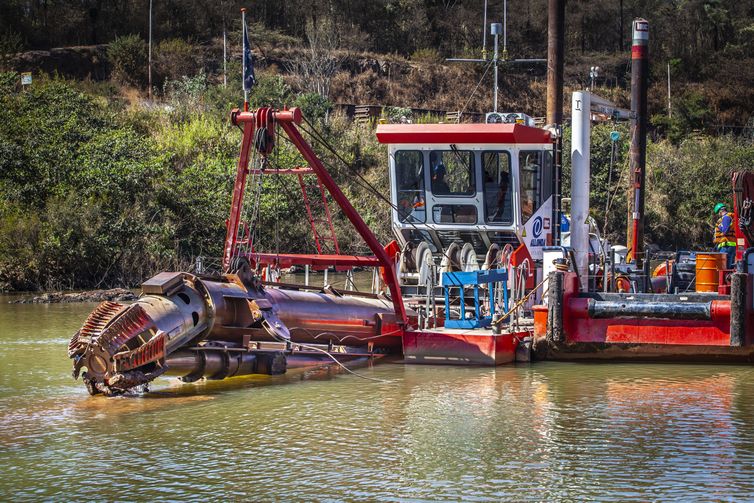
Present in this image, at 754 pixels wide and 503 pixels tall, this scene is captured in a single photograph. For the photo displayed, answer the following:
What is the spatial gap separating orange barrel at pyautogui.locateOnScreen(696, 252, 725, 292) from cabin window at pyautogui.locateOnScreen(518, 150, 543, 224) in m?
2.90

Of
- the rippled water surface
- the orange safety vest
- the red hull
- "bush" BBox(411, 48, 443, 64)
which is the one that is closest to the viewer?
the rippled water surface

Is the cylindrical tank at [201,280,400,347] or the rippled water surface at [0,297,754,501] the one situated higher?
the cylindrical tank at [201,280,400,347]

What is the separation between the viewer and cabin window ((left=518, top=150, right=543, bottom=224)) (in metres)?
19.2

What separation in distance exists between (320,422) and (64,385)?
4.34 meters

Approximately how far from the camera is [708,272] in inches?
727

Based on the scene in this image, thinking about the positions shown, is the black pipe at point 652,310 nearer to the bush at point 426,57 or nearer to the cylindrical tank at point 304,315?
the cylindrical tank at point 304,315

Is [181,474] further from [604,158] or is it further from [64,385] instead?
[604,158]

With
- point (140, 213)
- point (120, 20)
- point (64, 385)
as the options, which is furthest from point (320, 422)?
point (120, 20)

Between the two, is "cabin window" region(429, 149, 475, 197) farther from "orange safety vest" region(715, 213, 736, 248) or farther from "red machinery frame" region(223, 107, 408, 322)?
"orange safety vest" region(715, 213, 736, 248)

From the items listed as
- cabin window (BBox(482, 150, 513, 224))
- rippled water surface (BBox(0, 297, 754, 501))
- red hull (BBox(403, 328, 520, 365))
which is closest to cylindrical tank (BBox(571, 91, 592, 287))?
cabin window (BBox(482, 150, 513, 224))

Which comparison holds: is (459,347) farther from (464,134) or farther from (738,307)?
(738,307)

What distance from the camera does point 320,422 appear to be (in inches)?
524

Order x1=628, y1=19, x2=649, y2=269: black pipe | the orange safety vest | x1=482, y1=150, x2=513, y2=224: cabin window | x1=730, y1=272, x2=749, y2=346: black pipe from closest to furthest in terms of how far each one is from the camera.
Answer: x1=730, y1=272, x2=749, y2=346: black pipe < x1=482, y1=150, x2=513, y2=224: cabin window < the orange safety vest < x1=628, y1=19, x2=649, y2=269: black pipe

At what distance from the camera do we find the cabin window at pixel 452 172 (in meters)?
19.3
